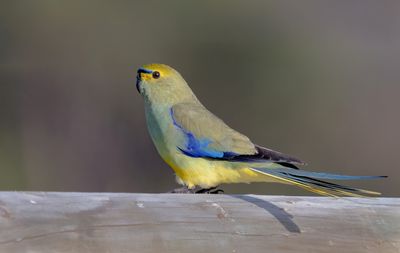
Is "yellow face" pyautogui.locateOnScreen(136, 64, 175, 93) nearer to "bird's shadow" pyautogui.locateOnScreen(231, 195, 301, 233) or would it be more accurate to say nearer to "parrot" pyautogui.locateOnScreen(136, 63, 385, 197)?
"parrot" pyautogui.locateOnScreen(136, 63, 385, 197)

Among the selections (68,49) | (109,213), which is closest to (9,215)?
(109,213)

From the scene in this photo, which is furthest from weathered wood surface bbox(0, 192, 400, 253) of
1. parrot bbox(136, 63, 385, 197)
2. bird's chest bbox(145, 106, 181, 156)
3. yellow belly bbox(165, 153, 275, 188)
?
bird's chest bbox(145, 106, 181, 156)

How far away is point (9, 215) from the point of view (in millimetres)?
3289

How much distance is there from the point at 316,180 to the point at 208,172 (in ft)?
3.08

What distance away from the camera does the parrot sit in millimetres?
4598

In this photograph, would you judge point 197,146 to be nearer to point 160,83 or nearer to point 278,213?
point 160,83

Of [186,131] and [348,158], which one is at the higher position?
[186,131]

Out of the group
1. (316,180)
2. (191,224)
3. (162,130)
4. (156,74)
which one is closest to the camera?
(191,224)

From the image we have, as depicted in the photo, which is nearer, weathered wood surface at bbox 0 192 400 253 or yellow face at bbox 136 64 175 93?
weathered wood surface at bbox 0 192 400 253

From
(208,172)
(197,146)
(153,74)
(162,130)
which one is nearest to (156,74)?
(153,74)

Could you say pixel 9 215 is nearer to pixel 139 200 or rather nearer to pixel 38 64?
pixel 139 200

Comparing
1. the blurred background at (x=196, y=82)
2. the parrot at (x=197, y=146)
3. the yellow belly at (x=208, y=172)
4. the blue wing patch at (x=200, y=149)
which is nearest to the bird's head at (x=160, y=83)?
the parrot at (x=197, y=146)

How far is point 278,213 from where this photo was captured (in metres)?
3.58

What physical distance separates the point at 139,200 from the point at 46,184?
22.5 ft
